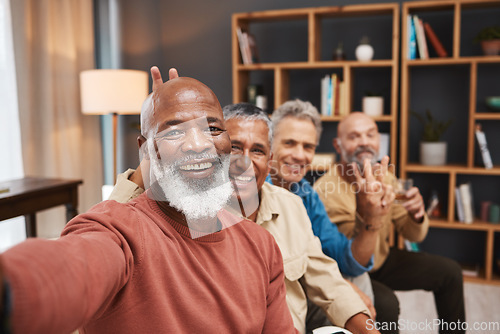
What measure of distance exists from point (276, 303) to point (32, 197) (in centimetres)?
166

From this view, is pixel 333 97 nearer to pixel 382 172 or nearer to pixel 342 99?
pixel 342 99

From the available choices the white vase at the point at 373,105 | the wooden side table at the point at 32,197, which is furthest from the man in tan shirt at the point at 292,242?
the white vase at the point at 373,105

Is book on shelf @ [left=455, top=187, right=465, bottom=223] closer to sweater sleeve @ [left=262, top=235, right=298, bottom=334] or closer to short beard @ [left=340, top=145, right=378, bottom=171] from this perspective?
short beard @ [left=340, top=145, right=378, bottom=171]

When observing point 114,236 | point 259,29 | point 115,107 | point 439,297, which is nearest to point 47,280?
point 114,236

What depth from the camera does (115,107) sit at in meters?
2.77

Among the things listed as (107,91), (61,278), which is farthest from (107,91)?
(61,278)

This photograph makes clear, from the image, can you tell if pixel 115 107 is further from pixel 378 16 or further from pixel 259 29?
pixel 378 16

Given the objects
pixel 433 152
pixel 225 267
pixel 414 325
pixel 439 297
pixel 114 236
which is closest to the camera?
pixel 114 236

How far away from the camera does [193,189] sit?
2.44ft

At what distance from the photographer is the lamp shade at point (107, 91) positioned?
2723 mm

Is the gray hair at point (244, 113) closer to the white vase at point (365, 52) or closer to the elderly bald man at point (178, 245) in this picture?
the elderly bald man at point (178, 245)

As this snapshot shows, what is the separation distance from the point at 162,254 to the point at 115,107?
227 cm

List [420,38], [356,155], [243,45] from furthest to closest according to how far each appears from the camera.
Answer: [243,45]
[420,38]
[356,155]

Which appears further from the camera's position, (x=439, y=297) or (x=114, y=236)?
(x=439, y=297)
